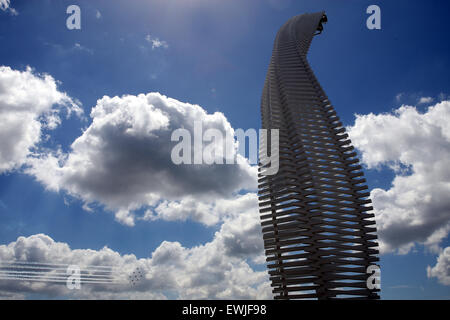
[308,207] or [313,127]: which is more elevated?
[313,127]

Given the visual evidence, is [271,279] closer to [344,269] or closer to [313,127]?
[344,269]

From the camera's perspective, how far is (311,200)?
838 cm

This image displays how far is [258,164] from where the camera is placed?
406 inches

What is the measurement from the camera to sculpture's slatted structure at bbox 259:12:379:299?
25.5 ft

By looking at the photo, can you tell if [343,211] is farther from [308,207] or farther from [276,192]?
[276,192]

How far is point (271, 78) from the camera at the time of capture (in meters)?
12.0

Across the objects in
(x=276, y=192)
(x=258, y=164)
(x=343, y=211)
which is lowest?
(x=343, y=211)

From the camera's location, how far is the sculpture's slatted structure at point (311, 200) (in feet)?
25.5
